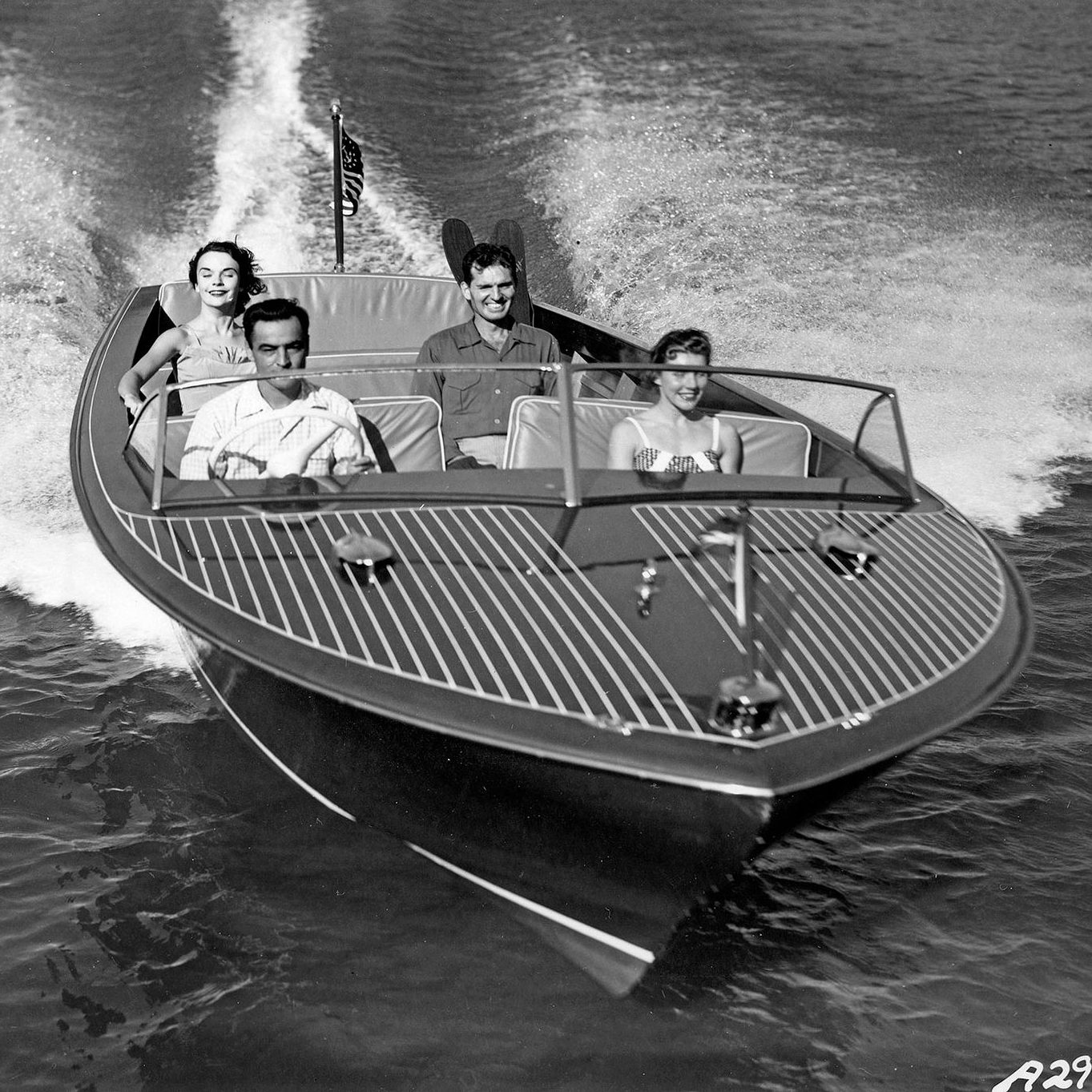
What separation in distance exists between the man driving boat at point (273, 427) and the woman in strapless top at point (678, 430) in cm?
80

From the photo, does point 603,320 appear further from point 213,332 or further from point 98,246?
point 213,332

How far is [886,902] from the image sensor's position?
12.5ft

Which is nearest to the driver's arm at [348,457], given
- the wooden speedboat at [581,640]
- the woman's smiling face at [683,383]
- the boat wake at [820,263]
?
the wooden speedboat at [581,640]

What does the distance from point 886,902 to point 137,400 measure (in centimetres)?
311

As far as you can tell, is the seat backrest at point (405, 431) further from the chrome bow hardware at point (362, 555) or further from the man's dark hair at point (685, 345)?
the chrome bow hardware at point (362, 555)

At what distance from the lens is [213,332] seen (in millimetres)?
→ 5176

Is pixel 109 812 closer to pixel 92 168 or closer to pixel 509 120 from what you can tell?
pixel 92 168

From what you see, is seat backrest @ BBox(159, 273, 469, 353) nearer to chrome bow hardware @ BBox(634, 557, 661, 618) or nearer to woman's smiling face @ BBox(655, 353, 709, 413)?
woman's smiling face @ BBox(655, 353, 709, 413)

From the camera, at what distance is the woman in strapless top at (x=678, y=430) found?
3.99m

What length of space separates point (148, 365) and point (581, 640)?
2.74m

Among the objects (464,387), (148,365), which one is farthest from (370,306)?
(464,387)

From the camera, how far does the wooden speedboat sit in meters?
2.84

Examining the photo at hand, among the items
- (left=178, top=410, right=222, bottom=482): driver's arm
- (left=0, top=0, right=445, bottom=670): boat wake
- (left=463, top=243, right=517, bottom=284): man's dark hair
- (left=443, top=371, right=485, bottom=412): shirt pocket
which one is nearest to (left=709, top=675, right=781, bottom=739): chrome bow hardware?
(left=178, top=410, right=222, bottom=482): driver's arm

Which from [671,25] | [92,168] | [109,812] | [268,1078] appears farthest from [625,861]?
[671,25]
